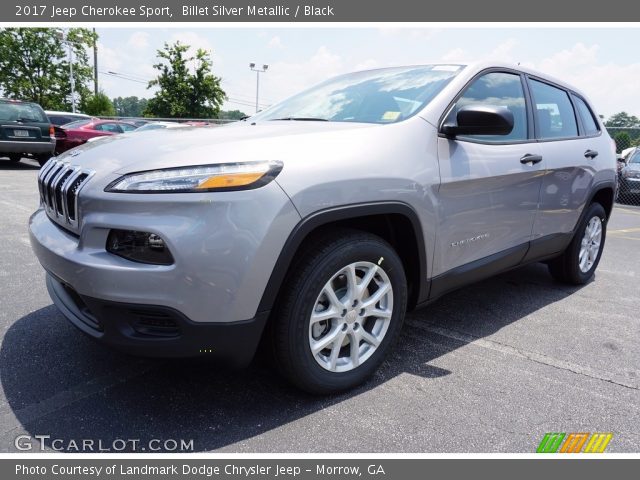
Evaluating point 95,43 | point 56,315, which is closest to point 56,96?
point 95,43

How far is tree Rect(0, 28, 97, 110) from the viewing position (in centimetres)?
3878

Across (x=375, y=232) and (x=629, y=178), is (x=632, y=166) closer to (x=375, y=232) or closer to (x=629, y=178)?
(x=629, y=178)

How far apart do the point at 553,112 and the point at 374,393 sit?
2.61 metres

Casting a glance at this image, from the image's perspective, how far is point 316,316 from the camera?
2.10 m

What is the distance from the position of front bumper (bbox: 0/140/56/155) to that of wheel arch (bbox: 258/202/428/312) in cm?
1183

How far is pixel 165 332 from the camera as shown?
1.86 metres

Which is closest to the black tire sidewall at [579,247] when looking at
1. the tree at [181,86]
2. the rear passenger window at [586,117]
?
the rear passenger window at [586,117]

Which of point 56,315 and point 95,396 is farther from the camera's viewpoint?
point 56,315

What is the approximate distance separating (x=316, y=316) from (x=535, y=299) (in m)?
2.46

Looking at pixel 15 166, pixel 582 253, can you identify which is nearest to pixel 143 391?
pixel 582 253

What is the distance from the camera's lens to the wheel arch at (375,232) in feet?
6.31

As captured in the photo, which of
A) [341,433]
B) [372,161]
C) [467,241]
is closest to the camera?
[341,433]

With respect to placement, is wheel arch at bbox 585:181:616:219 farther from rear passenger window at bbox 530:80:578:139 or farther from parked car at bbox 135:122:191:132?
parked car at bbox 135:122:191:132

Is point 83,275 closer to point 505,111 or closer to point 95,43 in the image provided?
point 505,111
